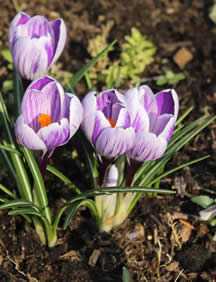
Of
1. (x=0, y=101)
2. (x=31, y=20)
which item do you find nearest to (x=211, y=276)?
(x=0, y=101)

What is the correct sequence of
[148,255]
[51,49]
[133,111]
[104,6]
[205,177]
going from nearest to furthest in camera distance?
[133,111] → [51,49] → [148,255] → [205,177] → [104,6]

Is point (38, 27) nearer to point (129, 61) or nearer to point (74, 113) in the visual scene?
point (74, 113)

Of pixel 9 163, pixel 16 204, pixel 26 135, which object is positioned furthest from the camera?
pixel 9 163

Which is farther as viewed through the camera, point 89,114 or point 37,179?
point 37,179

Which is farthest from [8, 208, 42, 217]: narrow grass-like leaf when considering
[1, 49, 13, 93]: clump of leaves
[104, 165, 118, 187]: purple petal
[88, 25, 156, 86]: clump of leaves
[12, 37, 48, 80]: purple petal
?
[88, 25, 156, 86]: clump of leaves

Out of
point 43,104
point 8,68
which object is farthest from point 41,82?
point 8,68

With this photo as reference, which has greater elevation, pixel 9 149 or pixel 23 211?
pixel 9 149

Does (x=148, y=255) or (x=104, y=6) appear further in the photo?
(x=104, y=6)

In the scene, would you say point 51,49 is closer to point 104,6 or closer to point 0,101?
point 0,101
